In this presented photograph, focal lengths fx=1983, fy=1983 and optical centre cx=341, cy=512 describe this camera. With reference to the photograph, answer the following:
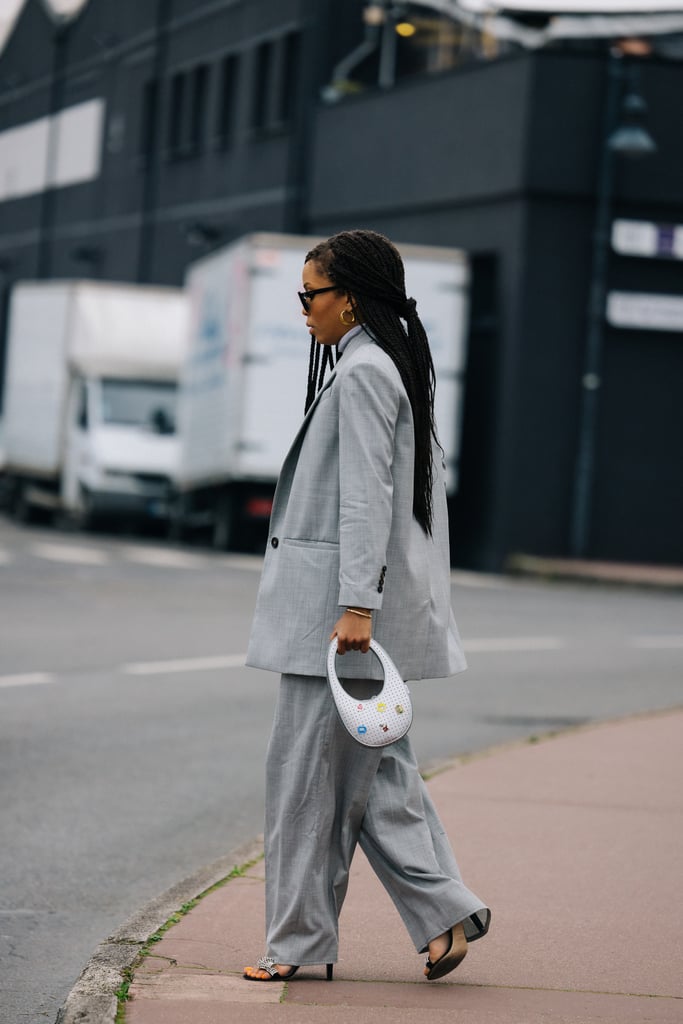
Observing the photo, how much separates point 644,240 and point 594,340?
139 centimetres

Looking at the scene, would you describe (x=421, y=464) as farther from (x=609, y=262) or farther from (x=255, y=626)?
(x=609, y=262)

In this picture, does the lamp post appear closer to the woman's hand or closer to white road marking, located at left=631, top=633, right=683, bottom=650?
white road marking, located at left=631, top=633, right=683, bottom=650

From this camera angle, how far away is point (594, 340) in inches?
980

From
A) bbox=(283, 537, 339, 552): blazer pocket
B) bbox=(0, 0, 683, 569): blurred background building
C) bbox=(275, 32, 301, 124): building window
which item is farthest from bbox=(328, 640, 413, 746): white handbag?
bbox=(275, 32, 301, 124): building window

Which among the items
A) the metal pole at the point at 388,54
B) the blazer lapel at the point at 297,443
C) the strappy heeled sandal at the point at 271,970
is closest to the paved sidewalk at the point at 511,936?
the strappy heeled sandal at the point at 271,970

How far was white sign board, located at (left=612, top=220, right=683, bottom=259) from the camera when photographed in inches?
976

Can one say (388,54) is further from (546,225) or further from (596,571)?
(596,571)

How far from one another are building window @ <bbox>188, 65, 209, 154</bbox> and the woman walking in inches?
1326

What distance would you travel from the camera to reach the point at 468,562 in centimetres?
2645

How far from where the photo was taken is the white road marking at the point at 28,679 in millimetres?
11312

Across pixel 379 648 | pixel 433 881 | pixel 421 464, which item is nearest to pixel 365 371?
pixel 421 464

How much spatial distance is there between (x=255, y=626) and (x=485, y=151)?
21.6 m

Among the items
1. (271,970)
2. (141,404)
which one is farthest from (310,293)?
(141,404)

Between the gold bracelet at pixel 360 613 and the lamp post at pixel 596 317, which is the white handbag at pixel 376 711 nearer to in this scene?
the gold bracelet at pixel 360 613
